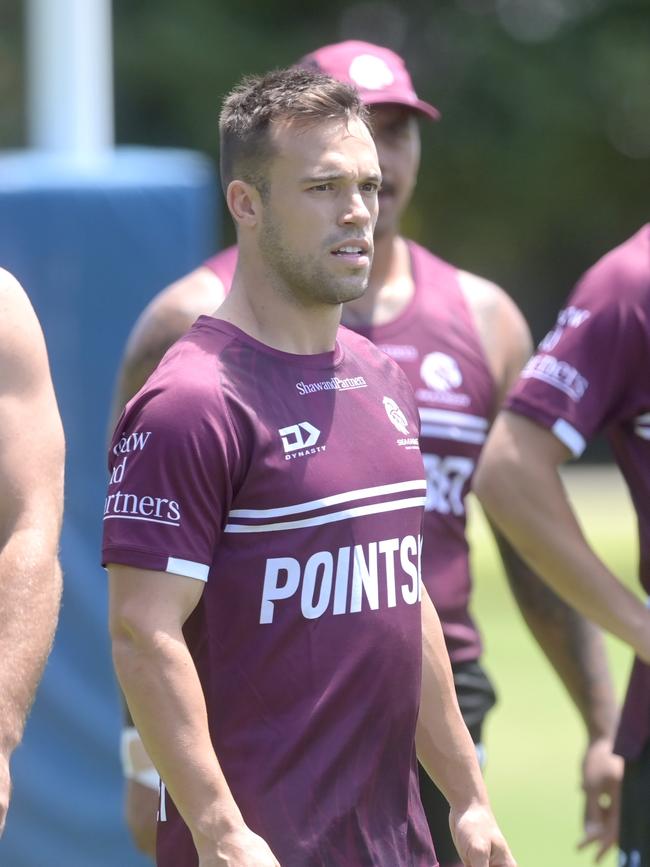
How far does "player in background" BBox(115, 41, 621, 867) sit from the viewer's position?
4188 mm

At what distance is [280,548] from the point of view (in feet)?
9.66

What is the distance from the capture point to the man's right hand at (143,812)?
14.1ft

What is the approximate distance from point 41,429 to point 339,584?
0.64 metres

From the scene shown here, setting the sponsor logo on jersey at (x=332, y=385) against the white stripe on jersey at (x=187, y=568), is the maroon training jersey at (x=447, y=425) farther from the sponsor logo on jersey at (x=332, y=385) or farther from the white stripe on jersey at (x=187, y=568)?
the white stripe on jersey at (x=187, y=568)

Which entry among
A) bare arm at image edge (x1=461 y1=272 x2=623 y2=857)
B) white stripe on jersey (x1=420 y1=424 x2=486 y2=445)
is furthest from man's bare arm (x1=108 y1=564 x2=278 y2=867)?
bare arm at image edge (x1=461 y1=272 x2=623 y2=857)

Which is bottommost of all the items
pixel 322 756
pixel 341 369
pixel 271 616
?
pixel 322 756

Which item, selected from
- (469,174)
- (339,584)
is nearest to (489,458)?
(339,584)

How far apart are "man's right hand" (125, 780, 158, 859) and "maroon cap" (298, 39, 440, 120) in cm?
174

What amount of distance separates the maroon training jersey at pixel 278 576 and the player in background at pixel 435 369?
3.53ft

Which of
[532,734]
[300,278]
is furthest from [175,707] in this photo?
[532,734]

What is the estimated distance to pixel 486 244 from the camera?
2756cm

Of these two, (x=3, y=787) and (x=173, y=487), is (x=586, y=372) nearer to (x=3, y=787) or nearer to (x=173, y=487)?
(x=173, y=487)

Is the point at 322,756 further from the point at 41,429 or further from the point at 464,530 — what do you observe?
the point at 464,530

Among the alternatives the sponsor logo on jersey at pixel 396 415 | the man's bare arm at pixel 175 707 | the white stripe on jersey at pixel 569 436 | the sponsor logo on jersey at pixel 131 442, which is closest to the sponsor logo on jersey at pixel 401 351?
the white stripe on jersey at pixel 569 436
